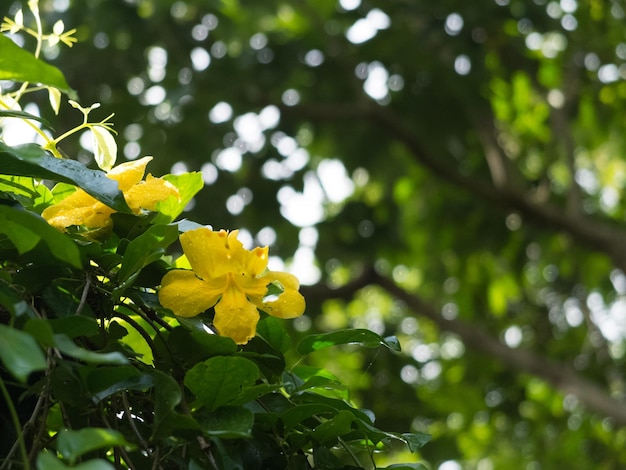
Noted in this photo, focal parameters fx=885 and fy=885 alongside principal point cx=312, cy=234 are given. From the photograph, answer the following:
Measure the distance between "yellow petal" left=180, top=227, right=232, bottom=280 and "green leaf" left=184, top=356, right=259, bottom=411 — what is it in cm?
6

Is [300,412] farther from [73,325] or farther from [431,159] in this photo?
[431,159]

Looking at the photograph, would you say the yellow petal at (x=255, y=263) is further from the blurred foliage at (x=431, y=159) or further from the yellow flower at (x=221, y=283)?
the blurred foliage at (x=431, y=159)

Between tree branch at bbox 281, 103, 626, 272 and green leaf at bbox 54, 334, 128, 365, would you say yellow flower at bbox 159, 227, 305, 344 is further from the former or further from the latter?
tree branch at bbox 281, 103, 626, 272

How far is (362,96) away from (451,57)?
0.29 m

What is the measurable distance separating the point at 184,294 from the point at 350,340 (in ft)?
0.29

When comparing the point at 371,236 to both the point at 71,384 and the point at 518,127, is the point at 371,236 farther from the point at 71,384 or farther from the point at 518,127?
the point at 71,384

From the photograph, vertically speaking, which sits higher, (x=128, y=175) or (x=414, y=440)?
(x=128, y=175)

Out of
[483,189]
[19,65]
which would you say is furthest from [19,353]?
[483,189]

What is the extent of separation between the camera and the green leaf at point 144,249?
401 mm

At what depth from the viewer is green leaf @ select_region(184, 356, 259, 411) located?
389mm

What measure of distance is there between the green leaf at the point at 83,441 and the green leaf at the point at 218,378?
0.30ft

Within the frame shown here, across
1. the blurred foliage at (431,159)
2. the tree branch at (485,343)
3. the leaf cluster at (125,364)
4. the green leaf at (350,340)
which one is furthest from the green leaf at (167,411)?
the tree branch at (485,343)

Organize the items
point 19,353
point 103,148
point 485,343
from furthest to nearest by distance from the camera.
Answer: point 485,343
point 103,148
point 19,353

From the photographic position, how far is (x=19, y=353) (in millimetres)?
297
